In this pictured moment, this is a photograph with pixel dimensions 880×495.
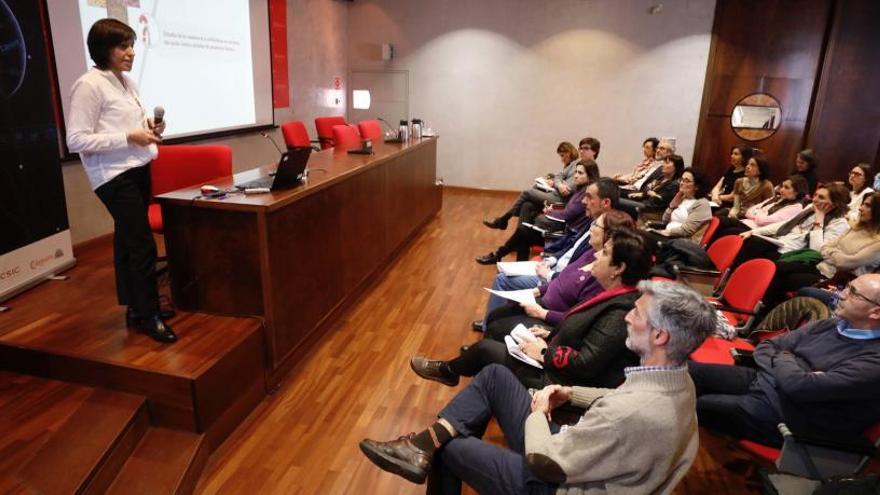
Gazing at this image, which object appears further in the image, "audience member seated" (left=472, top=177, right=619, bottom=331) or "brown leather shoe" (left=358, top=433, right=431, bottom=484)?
"audience member seated" (left=472, top=177, right=619, bottom=331)

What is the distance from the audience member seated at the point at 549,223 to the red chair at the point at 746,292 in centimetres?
103

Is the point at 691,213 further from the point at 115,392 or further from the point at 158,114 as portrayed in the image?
the point at 115,392

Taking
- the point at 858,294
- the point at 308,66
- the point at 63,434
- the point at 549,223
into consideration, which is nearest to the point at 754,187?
the point at 549,223

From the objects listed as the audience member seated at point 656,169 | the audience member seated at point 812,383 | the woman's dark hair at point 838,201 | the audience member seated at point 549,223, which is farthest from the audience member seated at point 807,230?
the audience member seated at point 812,383

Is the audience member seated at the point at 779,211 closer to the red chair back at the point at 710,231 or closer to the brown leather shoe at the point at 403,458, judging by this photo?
the red chair back at the point at 710,231

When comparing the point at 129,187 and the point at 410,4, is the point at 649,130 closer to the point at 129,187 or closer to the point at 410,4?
the point at 410,4

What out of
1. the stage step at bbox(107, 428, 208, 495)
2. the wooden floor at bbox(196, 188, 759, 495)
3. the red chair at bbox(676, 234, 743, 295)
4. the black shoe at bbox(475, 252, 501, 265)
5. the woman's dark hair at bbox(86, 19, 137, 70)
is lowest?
the wooden floor at bbox(196, 188, 759, 495)

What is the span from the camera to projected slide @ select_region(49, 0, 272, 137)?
3891 millimetres

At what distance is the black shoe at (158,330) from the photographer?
8.02 feet

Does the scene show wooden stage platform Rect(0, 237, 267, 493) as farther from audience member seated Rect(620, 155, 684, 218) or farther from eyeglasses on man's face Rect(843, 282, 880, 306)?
audience member seated Rect(620, 155, 684, 218)

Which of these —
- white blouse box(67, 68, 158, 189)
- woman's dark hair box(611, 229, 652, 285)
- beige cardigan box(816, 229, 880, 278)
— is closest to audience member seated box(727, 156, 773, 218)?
beige cardigan box(816, 229, 880, 278)

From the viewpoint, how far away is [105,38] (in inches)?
84.3

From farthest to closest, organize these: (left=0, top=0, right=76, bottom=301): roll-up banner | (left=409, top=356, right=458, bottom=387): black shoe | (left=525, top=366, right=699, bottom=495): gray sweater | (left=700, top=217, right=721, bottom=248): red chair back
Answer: (left=700, top=217, right=721, bottom=248): red chair back
(left=0, top=0, right=76, bottom=301): roll-up banner
(left=409, top=356, right=458, bottom=387): black shoe
(left=525, top=366, right=699, bottom=495): gray sweater

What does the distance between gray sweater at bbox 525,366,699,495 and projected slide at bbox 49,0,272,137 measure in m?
4.13
